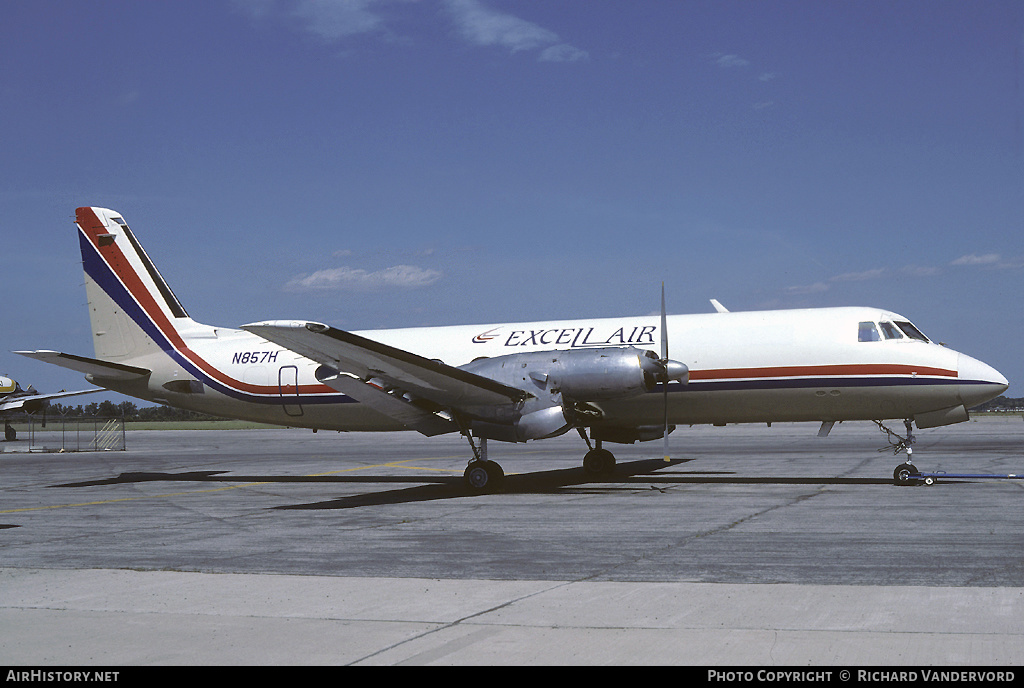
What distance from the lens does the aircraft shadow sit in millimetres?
18844

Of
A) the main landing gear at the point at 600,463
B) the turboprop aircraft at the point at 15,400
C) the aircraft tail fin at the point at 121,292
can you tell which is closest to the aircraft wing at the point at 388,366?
the main landing gear at the point at 600,463

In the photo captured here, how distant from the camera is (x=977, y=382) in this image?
734 inches

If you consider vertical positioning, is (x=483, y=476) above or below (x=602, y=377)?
below

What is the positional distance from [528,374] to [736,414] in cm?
508

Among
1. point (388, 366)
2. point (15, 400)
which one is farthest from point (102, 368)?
point (15, 400)

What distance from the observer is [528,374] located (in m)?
19.0

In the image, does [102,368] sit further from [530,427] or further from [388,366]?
[530,427]

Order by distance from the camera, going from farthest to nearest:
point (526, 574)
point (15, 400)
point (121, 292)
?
point (15, 400) → point (121, 292) → point (526, 574)

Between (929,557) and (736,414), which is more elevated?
(736,414)

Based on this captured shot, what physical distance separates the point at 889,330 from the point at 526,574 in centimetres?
1325

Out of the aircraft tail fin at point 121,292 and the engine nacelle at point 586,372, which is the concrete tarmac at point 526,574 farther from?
the aircraft tail fin at point 121,292

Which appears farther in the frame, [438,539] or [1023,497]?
[1023,497]

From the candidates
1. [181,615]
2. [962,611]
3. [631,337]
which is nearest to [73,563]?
[181,615]
